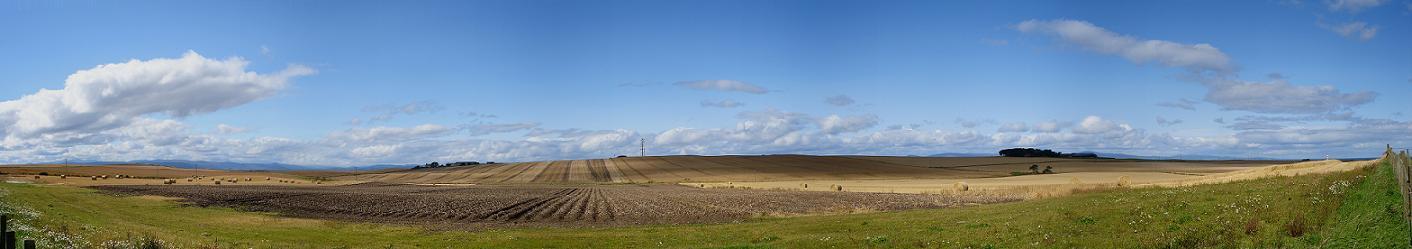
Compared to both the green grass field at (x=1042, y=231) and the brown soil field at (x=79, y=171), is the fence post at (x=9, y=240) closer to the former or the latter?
the green grass field at (x=1042, y=231)

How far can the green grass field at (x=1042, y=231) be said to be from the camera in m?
16.7

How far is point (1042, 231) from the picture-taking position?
22.6m

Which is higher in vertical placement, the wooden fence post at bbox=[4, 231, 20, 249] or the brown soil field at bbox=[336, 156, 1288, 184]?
the wooden fence post at bbox=[4, 231, 20, 249]

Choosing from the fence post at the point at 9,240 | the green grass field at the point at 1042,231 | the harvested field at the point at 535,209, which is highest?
the fence post at the point at 9,240

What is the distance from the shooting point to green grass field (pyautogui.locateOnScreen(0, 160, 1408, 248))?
54.7 feet

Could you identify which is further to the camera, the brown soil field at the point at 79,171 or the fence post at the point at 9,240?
the brown soil field at the point at 79,171

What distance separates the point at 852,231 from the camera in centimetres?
3195

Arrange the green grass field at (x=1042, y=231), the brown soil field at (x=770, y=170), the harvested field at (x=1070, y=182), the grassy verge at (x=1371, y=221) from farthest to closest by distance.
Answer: the brown soil field at (x=770, y=170) < the harvested field at (x=1070, y=182) < the green grass field at (x=1042, y=231) < the grassy verge at (x=1371, y=221)

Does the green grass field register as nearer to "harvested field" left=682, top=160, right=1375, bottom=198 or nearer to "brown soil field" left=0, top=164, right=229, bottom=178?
"harvested field" left=682, top=160, right=1375, bottom=198

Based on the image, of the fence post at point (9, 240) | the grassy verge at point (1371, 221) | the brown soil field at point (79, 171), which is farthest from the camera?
the brown soil field at point (79, 171)

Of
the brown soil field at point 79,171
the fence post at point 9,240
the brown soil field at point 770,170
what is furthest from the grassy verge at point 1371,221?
the brown soil field at point 79,171

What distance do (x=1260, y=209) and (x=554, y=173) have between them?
158 metres

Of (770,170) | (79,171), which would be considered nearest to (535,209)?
(770,170)

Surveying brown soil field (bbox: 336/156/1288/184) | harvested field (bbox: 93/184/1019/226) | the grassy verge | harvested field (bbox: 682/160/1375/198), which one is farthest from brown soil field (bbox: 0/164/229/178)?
the grassy verge
